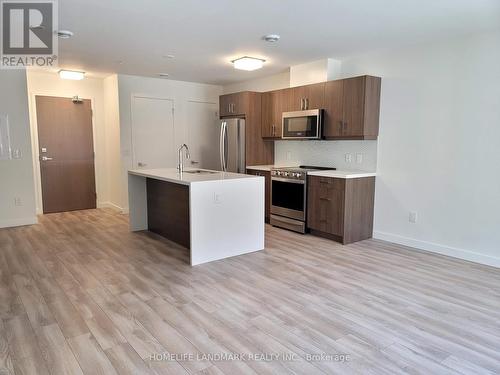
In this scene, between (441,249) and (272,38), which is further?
(441,249)

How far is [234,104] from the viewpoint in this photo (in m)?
6.17

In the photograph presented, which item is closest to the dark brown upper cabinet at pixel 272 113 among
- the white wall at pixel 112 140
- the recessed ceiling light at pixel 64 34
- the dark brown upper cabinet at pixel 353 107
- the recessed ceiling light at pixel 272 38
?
the dark brown upper cabinet at pixel 353 107

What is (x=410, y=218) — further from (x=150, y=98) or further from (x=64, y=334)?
(x=150, y=98)

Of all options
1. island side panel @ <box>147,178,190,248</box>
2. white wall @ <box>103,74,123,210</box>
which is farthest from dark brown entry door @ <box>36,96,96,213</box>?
island side panel @ <box>147,178,190,248</box>

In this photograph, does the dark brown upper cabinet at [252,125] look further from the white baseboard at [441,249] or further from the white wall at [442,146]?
the white baseboard at [441,249]

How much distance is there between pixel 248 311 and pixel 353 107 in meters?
2.98

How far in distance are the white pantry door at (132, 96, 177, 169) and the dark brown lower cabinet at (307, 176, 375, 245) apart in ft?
10.7

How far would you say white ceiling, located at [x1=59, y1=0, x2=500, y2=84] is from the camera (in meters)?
2.94

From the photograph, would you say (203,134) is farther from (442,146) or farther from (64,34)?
(442,146)

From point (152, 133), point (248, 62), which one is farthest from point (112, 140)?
point (248, 62)

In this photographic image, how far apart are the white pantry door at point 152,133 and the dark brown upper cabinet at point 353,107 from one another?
10.9ft

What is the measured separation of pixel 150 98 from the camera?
6492 millimetres

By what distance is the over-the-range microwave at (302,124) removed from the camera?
483 cm

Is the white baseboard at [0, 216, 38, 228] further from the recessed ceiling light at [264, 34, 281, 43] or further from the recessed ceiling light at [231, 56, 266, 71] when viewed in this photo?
the recessed ceiling light at [264, 34, 281, 43]
